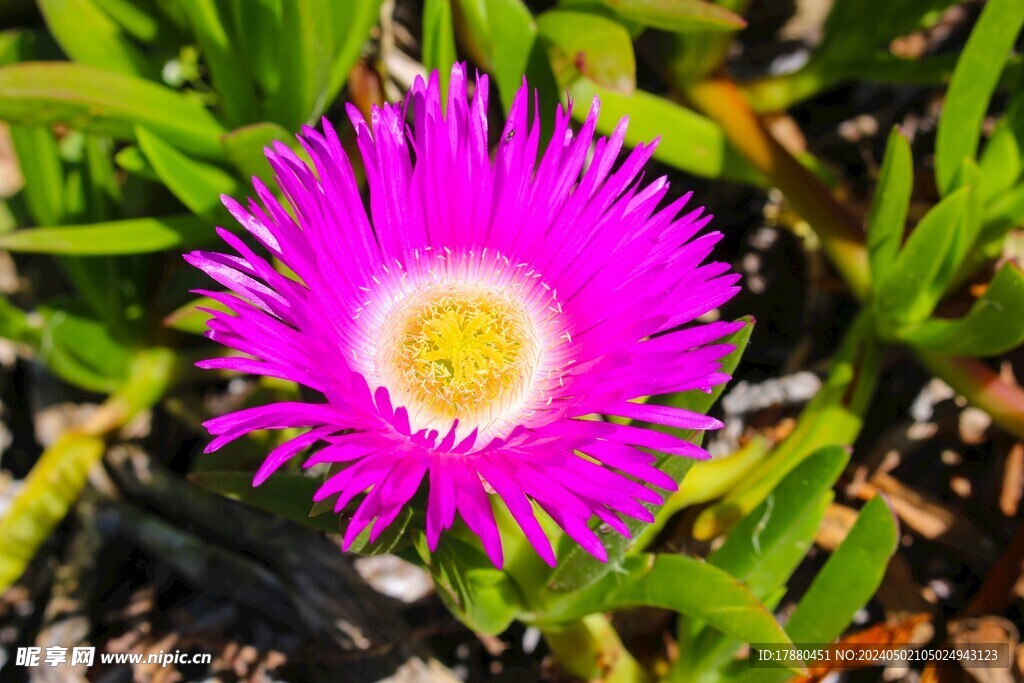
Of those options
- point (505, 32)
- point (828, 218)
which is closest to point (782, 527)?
point (828, 218)

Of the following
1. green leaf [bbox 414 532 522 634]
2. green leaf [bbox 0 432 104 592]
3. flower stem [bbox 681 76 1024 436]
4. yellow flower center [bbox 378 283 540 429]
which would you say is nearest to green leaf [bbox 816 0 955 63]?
flower stem [bbox 681 76 1024 436]

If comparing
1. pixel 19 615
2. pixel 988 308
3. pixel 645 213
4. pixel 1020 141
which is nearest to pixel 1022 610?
Result: pixel 988 308

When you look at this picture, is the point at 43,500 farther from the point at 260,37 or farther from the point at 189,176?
the point at 260,37

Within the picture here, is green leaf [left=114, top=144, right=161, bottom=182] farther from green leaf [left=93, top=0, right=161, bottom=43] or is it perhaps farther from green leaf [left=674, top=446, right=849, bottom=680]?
green leaf [left=674, top=446, right=849, bottom=680]

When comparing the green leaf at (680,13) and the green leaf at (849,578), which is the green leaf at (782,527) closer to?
the green leaf at (849,578)

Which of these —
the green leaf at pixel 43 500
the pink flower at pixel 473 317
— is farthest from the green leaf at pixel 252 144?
the green leaf at pixel 43 500

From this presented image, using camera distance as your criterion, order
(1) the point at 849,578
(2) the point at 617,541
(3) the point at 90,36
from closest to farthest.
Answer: (2) the point at 617,541 < (1) the point at 849,578 < (3) the point at 90,36
